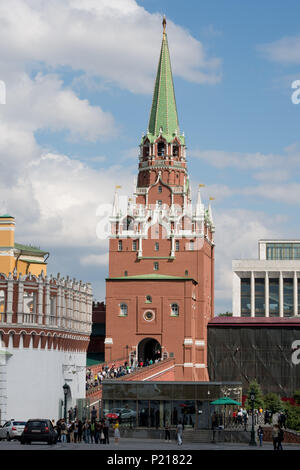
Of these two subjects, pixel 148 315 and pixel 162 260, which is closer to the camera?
pixel 148 315

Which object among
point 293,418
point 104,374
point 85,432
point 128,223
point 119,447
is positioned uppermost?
point 128,223

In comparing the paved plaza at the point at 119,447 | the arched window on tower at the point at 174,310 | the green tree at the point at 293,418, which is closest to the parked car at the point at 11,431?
the paved plaza at the point at 119,447

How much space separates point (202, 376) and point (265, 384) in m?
8.13

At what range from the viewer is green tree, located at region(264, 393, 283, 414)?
311ft

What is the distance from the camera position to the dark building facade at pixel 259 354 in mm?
112188

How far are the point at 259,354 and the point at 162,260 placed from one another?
58.3 feet

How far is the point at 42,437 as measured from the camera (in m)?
43.0

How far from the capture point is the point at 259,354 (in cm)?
11325

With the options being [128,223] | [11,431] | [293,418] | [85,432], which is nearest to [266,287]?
[128,223]

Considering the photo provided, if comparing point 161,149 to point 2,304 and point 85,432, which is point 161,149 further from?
point 85,432

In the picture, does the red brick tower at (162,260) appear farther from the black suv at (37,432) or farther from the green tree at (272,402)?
the black suv at (37,432)

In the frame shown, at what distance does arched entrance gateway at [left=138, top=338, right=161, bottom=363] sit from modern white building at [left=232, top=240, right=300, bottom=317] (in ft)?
196
